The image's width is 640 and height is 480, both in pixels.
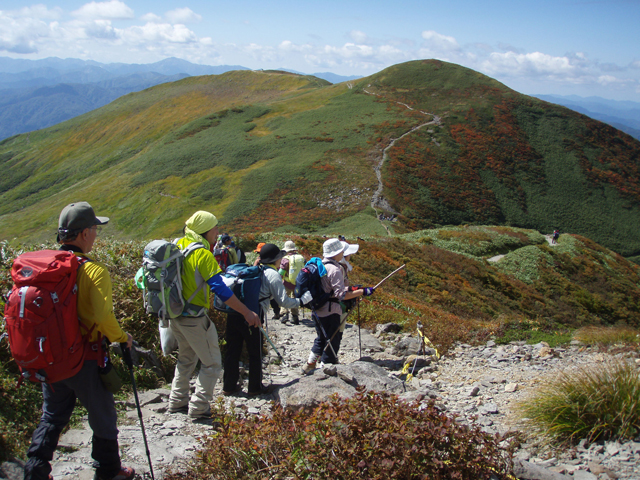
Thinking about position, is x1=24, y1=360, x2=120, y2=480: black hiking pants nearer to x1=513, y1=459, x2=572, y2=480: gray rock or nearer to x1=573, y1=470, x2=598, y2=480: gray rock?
x1=513, y1=459, x2=572, y2=480: gray rock

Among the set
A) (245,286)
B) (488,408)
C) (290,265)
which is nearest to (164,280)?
(245,286)

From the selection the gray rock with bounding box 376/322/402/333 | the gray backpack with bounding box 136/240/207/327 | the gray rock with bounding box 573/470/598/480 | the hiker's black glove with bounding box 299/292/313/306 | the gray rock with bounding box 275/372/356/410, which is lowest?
the gray rock with bounding box 376/322/402/333

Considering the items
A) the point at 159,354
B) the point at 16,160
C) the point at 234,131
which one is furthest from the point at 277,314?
the point at 16,160

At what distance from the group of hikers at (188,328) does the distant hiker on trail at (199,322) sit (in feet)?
0.04

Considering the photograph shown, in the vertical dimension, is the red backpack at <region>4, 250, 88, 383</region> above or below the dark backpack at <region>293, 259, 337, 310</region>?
above

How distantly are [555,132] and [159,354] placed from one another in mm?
90300

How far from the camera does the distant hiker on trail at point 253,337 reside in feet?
19.0

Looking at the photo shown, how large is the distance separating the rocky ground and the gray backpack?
46.9 inches

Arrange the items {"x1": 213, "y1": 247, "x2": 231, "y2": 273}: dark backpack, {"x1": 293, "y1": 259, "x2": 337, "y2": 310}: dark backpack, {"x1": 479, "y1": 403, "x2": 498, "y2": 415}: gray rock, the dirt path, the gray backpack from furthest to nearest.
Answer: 1. the dirt path
2. {"x1": 213, "y1": 247, "x2": 231, "y2": 273}: dark backpack
3. {"x1": 293, "y1": 259, "x2": 337, "y2": 310}: dark backpack
4. {"x1": 479, "y1": 403, "x2": 498, "y2": 415}: gray rock
5. the gray backpack

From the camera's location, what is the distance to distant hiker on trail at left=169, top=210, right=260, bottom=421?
4762 millimetres

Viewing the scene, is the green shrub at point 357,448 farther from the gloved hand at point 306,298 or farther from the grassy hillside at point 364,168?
the grassy hillside at point 364,168

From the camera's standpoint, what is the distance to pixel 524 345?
873cm

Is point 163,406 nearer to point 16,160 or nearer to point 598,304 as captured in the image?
point 598,304

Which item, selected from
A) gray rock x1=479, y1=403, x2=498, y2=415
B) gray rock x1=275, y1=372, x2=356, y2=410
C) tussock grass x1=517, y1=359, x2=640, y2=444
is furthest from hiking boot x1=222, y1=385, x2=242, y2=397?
tussock grass x1=517, y1=359, x2=640, y2=444
